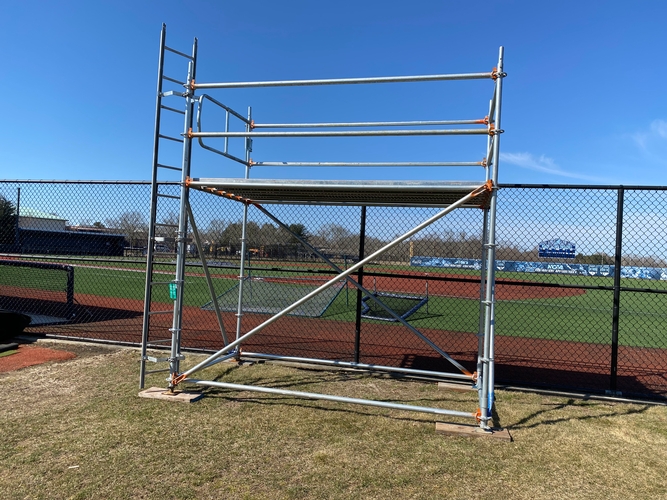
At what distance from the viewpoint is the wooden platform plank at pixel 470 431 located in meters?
4.41

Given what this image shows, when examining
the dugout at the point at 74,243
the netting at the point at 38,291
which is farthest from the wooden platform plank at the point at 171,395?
the dugout at the point at 74,243

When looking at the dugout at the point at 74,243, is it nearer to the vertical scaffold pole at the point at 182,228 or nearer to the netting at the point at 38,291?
the netting at the point at 38,291

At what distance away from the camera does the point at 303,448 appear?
4.02 metres

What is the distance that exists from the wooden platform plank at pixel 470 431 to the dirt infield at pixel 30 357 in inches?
217

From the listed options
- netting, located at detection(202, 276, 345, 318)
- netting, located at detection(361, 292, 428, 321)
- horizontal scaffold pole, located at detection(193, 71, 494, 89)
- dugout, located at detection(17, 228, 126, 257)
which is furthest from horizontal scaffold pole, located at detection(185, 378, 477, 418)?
dugout, located at detection(17, 228, 126, 257)

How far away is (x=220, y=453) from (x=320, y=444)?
2.90ft

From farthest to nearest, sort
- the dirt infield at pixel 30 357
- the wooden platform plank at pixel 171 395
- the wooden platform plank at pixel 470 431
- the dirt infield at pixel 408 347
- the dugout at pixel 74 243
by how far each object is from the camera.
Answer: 1. the dugout at pixel 74 243
2. the dirt infield at pixel 408 347
3. the dirt infield at pixel 30 357
4. the wooden platform plank at pixel 171 395
5. the wooden platform plank at pixel 470 431

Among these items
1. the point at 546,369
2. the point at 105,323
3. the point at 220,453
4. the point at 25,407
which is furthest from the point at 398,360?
the point at 105,323

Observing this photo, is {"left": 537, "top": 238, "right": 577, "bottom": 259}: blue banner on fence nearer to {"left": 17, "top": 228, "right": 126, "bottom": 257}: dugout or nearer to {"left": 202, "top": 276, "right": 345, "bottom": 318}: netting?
{"left": 202, "top": 276, "right": 345, "bottom": 318}: netting

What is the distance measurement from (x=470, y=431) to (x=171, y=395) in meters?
3.31

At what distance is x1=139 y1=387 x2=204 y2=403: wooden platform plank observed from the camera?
5.14 metres

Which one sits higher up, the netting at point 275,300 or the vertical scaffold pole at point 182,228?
the vertical scaffold pole at point 182,228

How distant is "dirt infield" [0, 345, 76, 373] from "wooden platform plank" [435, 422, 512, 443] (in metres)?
5.51

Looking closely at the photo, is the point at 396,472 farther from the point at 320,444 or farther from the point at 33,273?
the point at 33,273
